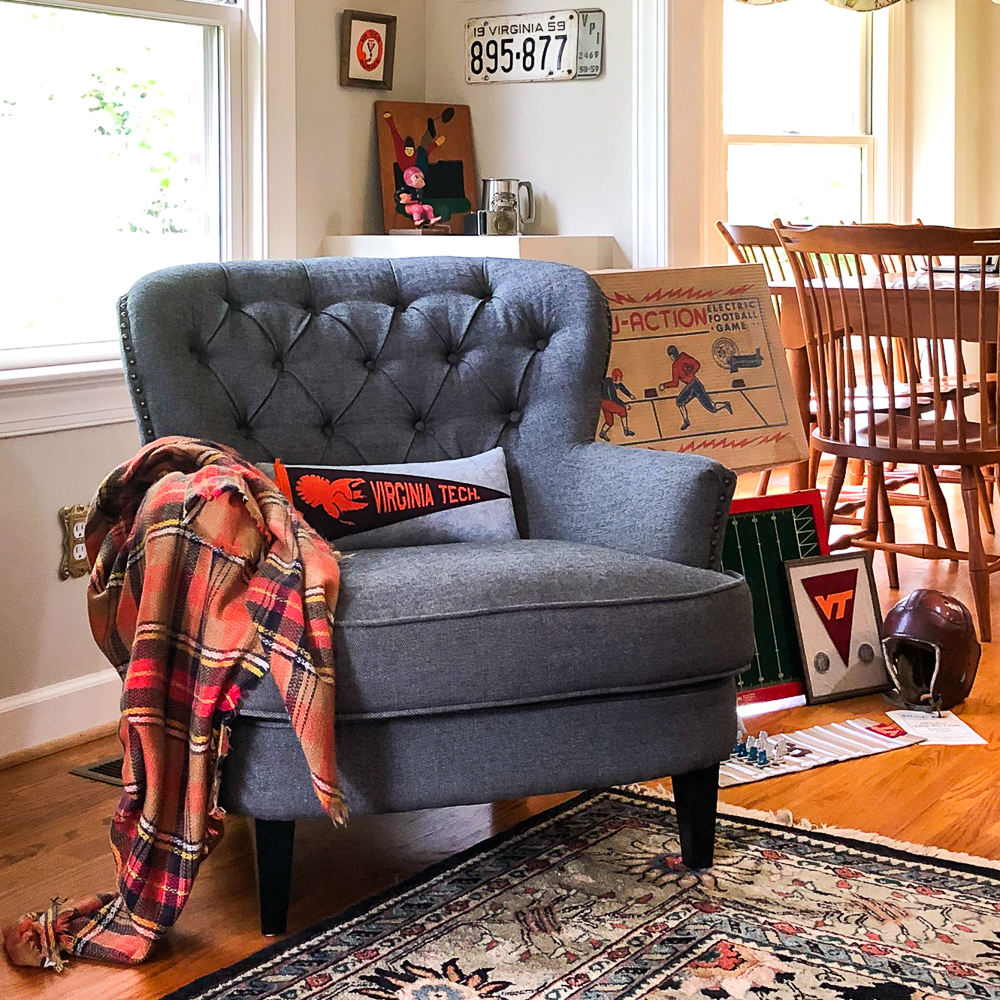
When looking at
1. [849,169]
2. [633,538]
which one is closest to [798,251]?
[633,538]

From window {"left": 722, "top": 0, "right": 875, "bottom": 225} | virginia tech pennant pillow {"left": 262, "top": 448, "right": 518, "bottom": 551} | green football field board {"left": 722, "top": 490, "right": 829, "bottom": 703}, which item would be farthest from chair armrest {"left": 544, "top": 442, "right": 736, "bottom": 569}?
window {"left": 722, "top": 0, "right": 875, "bottom": 225}

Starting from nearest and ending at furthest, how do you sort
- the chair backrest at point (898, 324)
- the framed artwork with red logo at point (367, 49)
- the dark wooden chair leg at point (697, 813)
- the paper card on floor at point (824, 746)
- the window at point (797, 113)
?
the dark wooden chair leg at point (697, 813) < the paper card on floor at point (824, 746) < the chair backrest at point (898, 324) < the framed artwork with red logo at point (367, 49) < the window at point (797, 113)

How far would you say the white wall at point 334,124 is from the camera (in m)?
3.31

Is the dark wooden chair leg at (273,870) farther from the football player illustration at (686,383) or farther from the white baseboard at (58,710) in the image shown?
the football player illustration at (686,383)

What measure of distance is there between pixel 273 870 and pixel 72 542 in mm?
1093

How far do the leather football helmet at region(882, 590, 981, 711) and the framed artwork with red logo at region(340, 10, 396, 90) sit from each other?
183cm

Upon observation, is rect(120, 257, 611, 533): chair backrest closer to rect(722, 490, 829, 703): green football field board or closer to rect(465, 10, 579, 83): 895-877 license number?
rect(722, 490, 829, 703): green football field board

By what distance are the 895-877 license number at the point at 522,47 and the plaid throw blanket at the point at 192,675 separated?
2.01 meters

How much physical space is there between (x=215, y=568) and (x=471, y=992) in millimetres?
639

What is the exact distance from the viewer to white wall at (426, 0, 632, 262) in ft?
11.4

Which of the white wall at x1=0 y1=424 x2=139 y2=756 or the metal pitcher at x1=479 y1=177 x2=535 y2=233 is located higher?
the metal pitcher at x1=479 y1=177 x2=535 y2=233

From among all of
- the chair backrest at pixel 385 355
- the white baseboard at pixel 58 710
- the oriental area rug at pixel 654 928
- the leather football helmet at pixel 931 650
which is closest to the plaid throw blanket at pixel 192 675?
the oriental area rug at pixel 654 928

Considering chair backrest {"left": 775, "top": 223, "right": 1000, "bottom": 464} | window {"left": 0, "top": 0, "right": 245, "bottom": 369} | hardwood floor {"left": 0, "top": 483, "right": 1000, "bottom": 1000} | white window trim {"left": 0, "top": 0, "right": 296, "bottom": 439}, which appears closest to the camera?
hardwood floor {"left": 0, "top": 483, "right": 1000, "bottom": 1000}

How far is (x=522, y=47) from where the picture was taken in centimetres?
357
